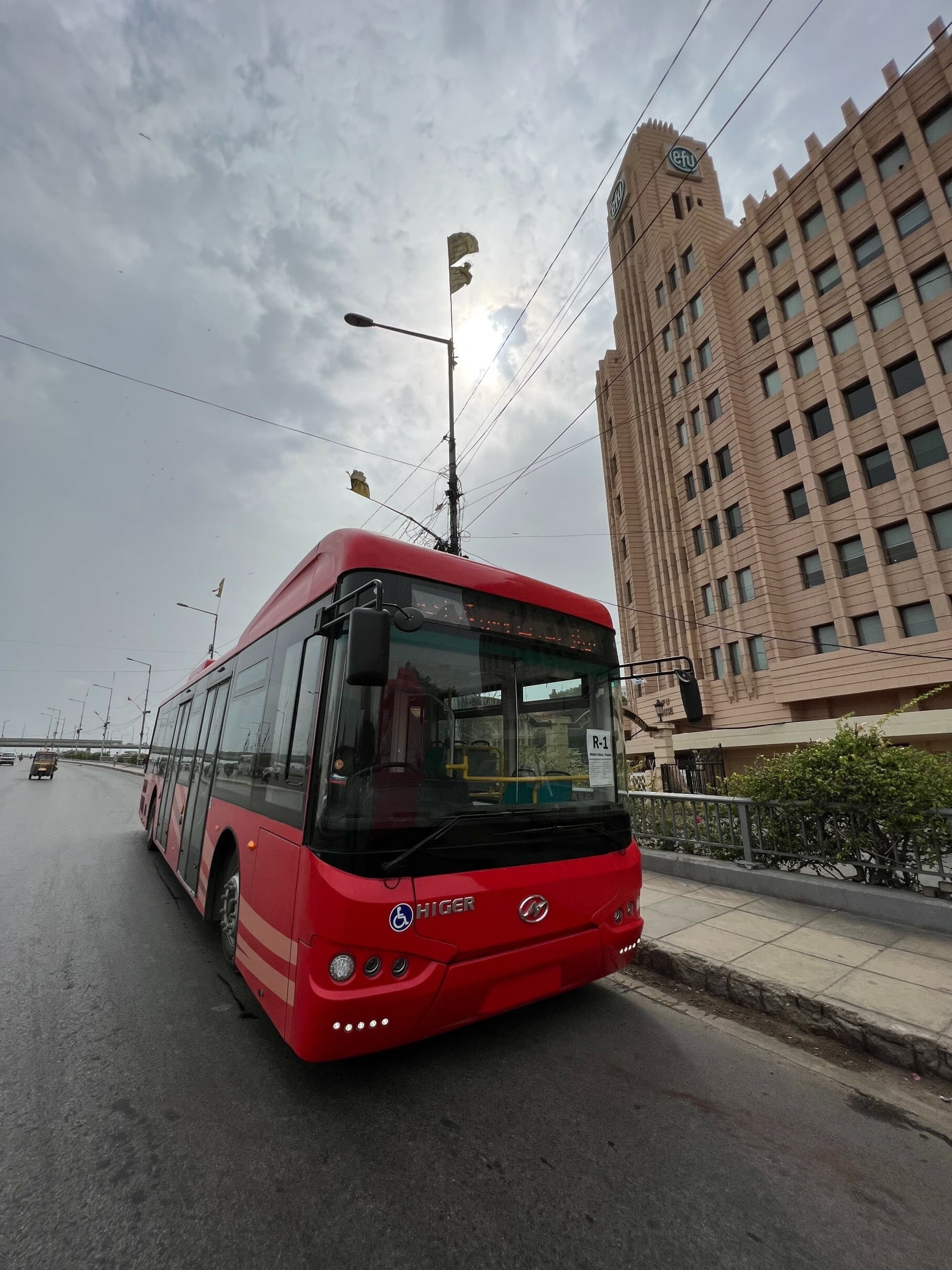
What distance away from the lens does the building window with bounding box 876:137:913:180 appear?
21.5m

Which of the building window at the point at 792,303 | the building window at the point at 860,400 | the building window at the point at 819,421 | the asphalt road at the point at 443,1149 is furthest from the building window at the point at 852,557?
the asphalt road at the point at 443,1149

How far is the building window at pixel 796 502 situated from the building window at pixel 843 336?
18.4ft

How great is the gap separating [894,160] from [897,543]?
15.2m

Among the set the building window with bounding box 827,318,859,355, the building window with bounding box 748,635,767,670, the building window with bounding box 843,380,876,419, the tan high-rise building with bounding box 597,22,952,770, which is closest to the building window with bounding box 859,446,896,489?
the tan high-rise building with bounding box 597,22,952,770

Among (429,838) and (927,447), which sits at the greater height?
(927,447)

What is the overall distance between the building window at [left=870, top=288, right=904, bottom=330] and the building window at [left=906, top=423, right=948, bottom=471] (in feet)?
14.9

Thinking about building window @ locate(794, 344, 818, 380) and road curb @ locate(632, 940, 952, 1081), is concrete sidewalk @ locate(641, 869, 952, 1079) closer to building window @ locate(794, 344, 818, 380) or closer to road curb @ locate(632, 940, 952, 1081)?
road curb @ locate(632, 940, 952, 1081)

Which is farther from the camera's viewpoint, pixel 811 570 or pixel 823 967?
Result: pixel 811 570

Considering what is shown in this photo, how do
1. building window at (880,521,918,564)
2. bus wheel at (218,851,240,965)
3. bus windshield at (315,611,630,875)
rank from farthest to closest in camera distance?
building window at (880,521,918,564)
bus wheel at (218,851,240,965)
bus windshield at (315,611,630,875)

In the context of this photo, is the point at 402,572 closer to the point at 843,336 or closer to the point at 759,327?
the point at 843,336

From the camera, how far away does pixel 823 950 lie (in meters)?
4.82

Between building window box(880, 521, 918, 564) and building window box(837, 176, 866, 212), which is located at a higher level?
building window box(837, 176, 866, 212)

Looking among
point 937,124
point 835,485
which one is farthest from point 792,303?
point 835,485

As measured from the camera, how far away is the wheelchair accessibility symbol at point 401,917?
2.85 meters
